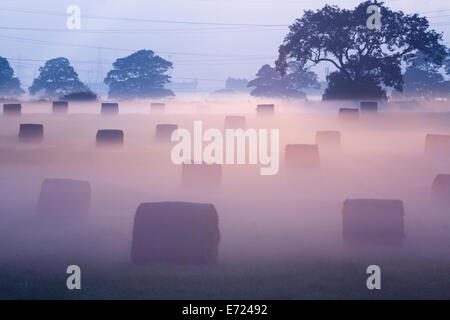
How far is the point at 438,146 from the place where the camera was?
21891 mm

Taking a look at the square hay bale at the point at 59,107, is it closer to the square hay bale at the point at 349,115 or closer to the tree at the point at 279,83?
the square hay bale at the point at 349,115

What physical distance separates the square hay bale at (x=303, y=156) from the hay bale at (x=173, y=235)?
9322mm

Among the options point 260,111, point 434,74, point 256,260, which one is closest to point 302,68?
point 260,111

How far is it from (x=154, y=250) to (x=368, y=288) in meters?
2.90

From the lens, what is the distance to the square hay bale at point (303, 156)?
18250mm

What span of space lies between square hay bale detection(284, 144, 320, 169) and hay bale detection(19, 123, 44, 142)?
379 inches

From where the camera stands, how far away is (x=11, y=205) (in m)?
13.2

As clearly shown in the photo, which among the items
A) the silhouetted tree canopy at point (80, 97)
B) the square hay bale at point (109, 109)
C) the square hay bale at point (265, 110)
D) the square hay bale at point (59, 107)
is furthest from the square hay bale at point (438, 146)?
the silhouetted tree canopy at point (80, 97)

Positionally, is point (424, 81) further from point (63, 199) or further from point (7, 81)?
point (63, 199)

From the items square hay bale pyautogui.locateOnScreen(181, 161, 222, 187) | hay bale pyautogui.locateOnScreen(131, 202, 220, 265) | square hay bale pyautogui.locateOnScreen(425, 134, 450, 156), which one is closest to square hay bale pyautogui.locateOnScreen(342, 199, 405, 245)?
hay bale pyautogui.locateOnScreen(131, 202, 220, 265)

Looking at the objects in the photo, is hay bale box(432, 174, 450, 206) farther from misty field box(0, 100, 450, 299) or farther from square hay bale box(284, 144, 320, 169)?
square hay bale box(284, 144, 320, 169)

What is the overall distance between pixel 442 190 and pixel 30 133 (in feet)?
48.6

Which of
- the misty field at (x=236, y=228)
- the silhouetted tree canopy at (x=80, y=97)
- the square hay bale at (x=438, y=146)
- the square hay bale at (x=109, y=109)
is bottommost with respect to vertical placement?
the misty field at (x=236, y=228)

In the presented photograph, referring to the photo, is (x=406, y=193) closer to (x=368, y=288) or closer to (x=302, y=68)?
(x=368, y=288)
